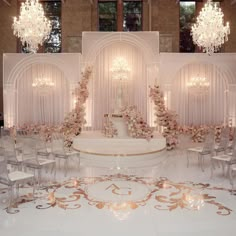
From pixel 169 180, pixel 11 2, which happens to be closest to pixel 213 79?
pixel 169 180

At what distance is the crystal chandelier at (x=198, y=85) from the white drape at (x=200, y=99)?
0.14 m

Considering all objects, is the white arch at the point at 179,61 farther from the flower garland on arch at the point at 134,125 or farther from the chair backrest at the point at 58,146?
the chair backrest at the point at 58,146

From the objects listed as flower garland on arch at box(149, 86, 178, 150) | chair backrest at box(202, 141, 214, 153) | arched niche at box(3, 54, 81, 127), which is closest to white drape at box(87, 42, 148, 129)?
arched niche at box(3, 54, 81, 127)

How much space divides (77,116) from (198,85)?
486 cm

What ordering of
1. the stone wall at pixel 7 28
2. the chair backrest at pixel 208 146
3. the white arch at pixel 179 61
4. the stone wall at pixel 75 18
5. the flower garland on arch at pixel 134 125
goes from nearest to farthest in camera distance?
the chair backrest at pixel 208 146 < the flower garland on arch at pixel 134 125 < the white arch at pixel 179 61 < the stone wall at pixel 7 28 < the stone wall at pixel 75 18

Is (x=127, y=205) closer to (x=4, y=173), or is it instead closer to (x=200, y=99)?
(x=4, y=173)

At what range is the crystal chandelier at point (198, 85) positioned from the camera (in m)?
13.3

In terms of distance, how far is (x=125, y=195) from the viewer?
6.75m

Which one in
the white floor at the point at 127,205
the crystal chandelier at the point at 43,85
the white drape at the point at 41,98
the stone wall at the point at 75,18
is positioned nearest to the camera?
the white floor at the point at 127,205

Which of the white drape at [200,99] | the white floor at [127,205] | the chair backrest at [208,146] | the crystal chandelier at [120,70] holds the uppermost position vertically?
the crystal chandelier at [120,70]

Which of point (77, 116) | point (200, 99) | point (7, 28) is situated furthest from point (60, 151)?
point (7, 28)

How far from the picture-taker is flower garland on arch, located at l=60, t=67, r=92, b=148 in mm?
11789

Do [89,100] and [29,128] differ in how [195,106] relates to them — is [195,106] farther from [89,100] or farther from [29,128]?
[29,128]

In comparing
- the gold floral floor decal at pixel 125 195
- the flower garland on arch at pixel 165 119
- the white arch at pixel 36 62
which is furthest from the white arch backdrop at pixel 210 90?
the gold floral floor decal at pixel 125 195
